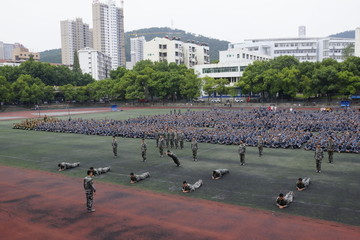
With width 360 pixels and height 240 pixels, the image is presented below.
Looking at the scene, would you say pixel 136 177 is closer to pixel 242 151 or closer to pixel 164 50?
pixel 242 151

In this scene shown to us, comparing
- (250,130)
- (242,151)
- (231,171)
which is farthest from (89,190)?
(250,130)

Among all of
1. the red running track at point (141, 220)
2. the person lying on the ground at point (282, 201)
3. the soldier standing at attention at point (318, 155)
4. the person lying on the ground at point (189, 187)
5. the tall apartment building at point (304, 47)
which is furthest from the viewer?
the tall apartment building at point (304, 47)

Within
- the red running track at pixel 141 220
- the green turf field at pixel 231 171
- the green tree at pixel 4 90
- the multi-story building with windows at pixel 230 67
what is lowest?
the red running track at pixel 141 220

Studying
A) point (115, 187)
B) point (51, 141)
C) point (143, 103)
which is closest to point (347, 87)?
point (143, 103)

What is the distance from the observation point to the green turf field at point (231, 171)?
1292cm

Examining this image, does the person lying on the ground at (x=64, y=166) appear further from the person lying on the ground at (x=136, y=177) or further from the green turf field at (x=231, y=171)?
the person lying on the ground at (x=136, y=177)

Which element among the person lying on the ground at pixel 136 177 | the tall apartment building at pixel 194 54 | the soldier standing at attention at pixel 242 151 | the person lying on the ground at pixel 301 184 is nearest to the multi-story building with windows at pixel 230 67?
the tall apartment building at pixel 194 54

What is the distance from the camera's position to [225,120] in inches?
1527

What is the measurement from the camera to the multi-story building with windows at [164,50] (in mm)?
122875

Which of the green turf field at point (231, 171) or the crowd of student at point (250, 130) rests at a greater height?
the crowd of student at point (250, 130)

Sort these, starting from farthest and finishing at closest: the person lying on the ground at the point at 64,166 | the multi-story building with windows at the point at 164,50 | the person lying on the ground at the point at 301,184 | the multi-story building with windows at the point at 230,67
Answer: the multi-story building with windows at the point at 164,50 < the multi-story building with windows at the point at 230,67 < the person lying on the ground at the point at 64,166 < the person lying on the ground at the point at 301,184

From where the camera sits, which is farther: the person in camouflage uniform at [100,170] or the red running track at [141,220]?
the person in camouflage uniform at [100,170]

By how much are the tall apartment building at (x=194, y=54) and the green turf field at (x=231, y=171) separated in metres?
104

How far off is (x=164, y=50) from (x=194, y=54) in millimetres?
15305
